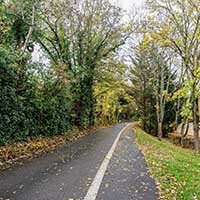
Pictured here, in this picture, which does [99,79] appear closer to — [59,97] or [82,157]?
[59,97]

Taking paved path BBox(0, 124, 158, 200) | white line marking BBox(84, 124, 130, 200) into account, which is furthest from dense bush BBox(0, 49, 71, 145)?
white line marking BBox(84, 124, 130, 200)

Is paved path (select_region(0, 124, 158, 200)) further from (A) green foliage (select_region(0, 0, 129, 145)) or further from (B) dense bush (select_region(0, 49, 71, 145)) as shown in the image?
(A) green foliage (select_region(0, 0, 129, 145))

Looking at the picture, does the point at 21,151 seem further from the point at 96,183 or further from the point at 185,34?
the point at 185,34

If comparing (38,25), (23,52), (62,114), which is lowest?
(62,114)

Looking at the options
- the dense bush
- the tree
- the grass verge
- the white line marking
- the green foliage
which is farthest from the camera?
the tree

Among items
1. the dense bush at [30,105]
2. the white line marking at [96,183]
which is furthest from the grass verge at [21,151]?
the white line marking at [96,183]

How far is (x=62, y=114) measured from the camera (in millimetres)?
21609

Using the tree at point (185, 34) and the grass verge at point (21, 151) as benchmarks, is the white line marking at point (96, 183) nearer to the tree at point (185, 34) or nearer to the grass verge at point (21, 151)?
the grass verge at point (21, 151)

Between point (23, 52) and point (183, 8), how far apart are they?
976cm

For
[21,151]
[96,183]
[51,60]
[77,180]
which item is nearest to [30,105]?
[21,151]

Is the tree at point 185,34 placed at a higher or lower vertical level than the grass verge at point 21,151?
higher

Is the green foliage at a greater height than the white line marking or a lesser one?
greater

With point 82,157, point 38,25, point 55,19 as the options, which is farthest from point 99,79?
point 82,157

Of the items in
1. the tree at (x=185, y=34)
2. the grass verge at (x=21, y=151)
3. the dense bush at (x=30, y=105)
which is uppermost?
the tree at (x=185, y=34)
